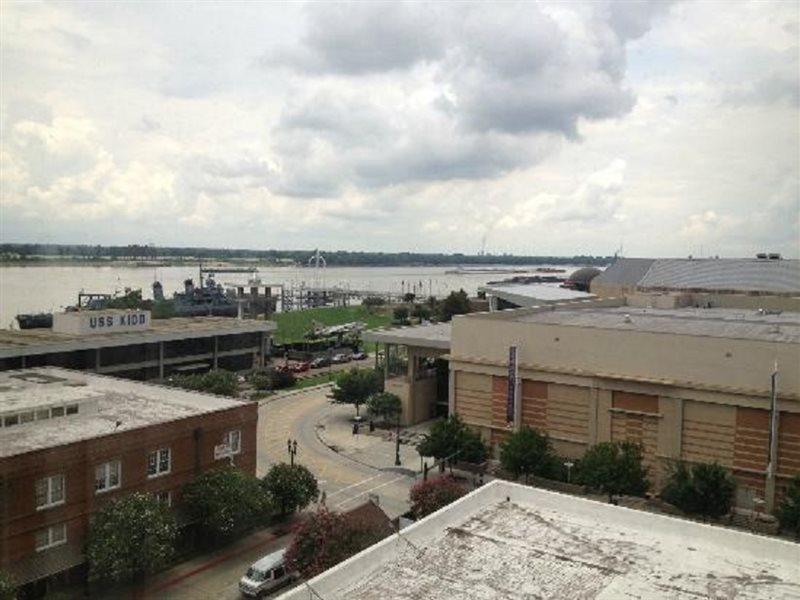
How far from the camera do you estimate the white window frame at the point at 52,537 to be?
23.4 m

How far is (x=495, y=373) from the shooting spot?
4038 centimetres

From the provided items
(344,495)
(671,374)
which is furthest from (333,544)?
(671,374)

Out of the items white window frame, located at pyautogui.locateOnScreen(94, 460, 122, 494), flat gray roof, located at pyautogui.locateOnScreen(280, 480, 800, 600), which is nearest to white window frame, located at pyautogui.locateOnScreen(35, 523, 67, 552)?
white window frame, located at pyautogui.locateOnScreen(94, 460, 122, 494)

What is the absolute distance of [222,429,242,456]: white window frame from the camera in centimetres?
3072

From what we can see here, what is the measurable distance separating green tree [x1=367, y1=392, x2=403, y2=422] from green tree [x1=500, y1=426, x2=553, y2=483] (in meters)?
14.6

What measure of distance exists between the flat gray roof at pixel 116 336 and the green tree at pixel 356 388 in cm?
1489

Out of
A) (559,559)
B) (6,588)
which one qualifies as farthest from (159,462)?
(559,559)

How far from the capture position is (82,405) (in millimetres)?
29375

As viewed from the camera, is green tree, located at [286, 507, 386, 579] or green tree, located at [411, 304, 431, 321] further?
green tree, located at [411, 304, 431, 321]

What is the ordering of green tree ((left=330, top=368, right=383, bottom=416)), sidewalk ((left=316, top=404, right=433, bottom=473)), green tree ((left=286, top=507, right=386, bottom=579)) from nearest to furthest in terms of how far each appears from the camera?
green tree ((left=286, top=507, right=386, bottom=579))
sidewalk ((left=316, top=404, right=433, bottom=473))
green tree ((left=330, top=368, right=383, bottom=416))

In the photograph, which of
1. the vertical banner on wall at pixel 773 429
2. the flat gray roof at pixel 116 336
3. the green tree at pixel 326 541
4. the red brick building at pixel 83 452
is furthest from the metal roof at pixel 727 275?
the green tree at pixel 326 541

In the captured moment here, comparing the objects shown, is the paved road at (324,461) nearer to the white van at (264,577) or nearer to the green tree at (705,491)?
the white van at (264,577)

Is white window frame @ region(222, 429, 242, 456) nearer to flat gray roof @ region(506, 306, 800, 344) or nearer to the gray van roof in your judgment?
the gray van roof

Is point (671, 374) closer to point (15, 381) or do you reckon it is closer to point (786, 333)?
point (786, 333)
